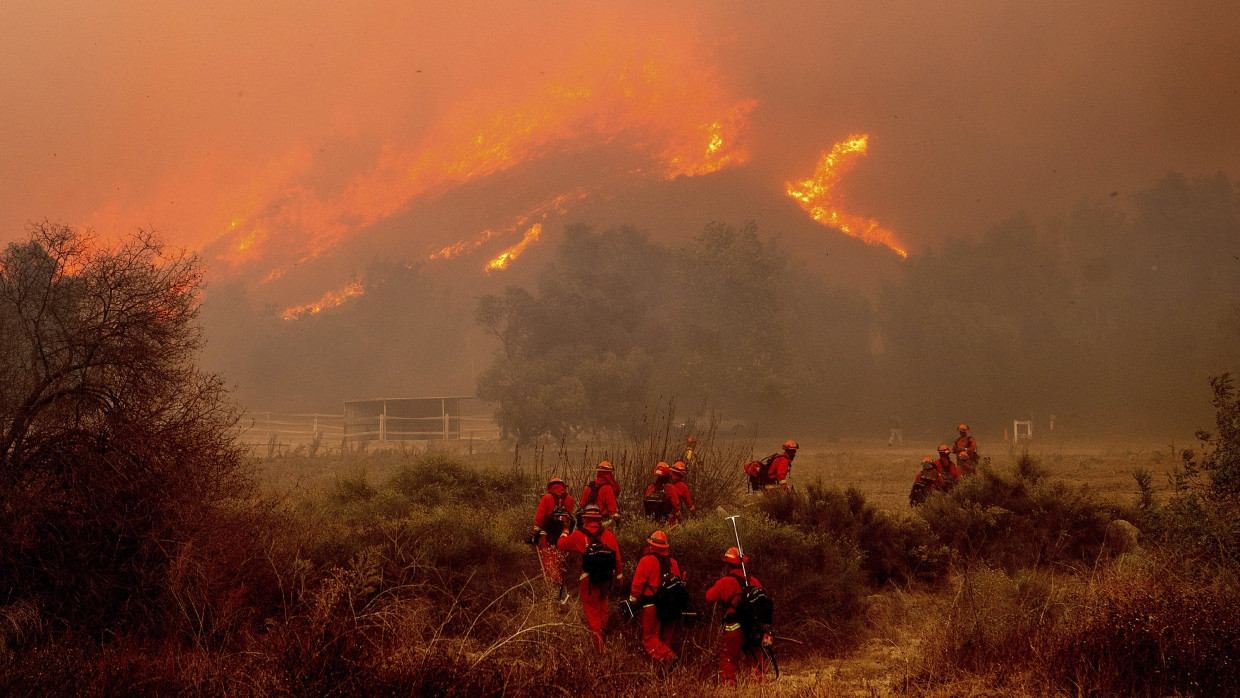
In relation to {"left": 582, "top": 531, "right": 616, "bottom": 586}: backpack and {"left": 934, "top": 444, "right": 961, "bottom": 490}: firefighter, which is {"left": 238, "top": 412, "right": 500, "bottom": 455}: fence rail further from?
{"left": 582, "top": 531, "right": 616, "bottom": 586}: backpack

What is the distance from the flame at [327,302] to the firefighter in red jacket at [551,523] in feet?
382

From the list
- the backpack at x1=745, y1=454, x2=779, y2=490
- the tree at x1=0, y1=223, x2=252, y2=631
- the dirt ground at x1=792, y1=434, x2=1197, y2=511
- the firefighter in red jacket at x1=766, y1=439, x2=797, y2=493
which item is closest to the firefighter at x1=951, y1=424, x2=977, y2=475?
the dirt ground at x1=792, y1=434, x2=1197, y2=511

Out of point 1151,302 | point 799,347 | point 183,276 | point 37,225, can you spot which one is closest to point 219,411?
point 183,276

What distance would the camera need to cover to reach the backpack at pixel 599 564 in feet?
32.8

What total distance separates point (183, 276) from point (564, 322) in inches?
1645

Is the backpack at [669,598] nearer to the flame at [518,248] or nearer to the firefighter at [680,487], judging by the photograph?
the firefighter at [680,487]

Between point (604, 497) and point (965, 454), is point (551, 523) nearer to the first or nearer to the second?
point (604, 497)

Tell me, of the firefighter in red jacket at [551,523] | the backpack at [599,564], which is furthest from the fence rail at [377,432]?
the backpack at [599,564]

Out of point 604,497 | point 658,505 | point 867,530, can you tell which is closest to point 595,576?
point 604,497

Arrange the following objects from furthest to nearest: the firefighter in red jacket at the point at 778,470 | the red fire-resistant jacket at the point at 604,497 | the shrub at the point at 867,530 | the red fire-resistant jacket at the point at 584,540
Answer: the firefighter in red jacket at the point at 778,470
the shrub at the point at 867,530
the red fire-resistant jacket at the point at 604,497
the red fire-resistant jacket at the point at 584,540

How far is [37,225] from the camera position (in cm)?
1195

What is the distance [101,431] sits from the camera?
10.7m

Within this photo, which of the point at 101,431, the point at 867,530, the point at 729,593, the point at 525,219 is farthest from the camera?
the point at 525,219

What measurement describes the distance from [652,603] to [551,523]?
3144 mm
